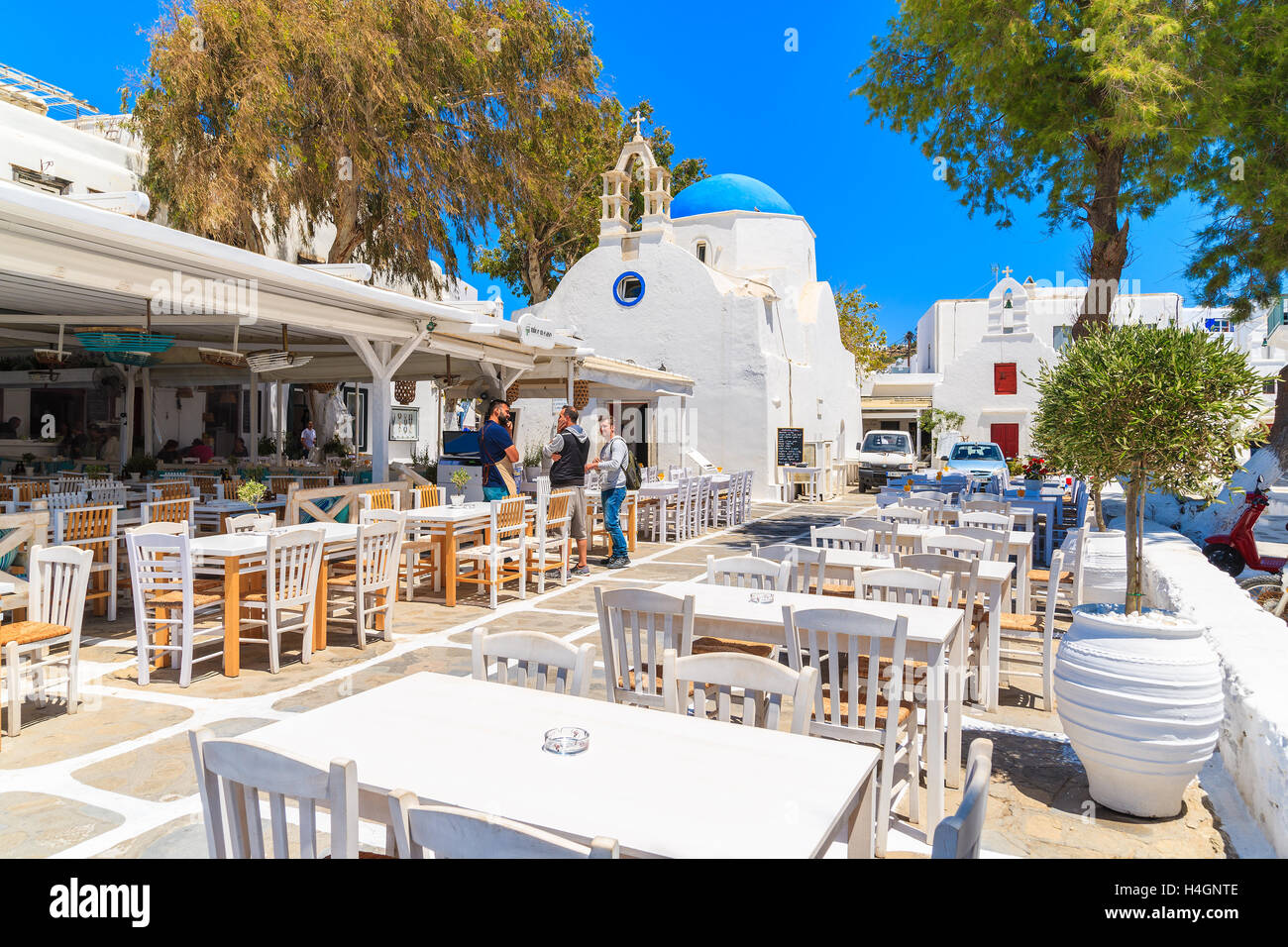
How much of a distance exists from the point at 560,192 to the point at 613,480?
11.4 meters

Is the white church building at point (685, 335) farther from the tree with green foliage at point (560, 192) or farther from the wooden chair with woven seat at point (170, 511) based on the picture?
the wooden chair with woven seat at point (170, 511)

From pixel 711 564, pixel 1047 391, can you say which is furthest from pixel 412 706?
pixel 1047 391

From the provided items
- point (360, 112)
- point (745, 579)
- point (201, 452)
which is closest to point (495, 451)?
point (745, 579)

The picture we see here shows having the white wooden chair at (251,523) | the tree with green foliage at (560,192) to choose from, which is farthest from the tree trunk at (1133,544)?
the tree with green foliage at (560,192)

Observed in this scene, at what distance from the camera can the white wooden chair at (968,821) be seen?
5.65 feet

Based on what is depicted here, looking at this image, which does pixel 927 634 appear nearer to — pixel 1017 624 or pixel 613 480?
pixel 1017 624

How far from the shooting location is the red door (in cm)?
3180

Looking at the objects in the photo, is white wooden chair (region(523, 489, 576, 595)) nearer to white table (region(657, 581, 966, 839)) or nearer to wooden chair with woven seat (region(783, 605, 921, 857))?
white table (region(657, 581, 966, 839))

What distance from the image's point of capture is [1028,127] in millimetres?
10703

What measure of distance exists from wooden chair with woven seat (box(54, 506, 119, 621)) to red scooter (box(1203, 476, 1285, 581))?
35.3 ft

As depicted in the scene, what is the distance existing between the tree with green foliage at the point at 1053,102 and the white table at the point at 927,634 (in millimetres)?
5618

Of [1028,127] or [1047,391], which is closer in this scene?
[1047,391]
